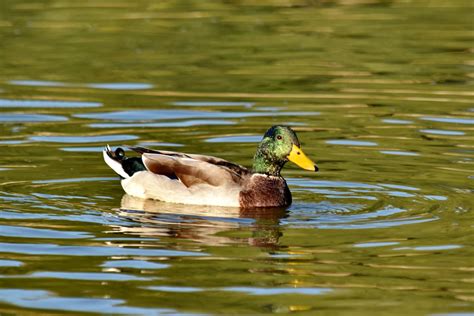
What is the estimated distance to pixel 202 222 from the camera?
11680 millimetres

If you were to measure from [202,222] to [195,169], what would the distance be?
989mm

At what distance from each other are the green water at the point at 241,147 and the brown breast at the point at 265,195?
19 centimetres

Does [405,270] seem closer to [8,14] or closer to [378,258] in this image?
[378,258]

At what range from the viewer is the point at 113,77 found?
19.8 metres

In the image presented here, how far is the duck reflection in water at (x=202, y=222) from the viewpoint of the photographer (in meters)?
11.0

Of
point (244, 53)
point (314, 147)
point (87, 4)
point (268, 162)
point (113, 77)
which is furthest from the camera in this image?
point (87, 4)

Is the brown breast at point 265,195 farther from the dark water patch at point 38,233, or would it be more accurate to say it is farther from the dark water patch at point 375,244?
the dark water patch at point 38,233

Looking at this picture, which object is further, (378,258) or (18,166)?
(18,166)

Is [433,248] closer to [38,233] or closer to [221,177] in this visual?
[221,177]

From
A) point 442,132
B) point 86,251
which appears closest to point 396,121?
point 442,132

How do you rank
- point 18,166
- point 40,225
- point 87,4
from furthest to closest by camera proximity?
point 87,4
point 18,166
point 40,225

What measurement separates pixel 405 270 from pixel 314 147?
17.9ft

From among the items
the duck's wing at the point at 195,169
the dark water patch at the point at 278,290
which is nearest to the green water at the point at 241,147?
the dark water patch at the point at 278,290

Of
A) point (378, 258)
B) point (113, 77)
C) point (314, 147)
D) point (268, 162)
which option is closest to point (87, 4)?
point (113, 77)
